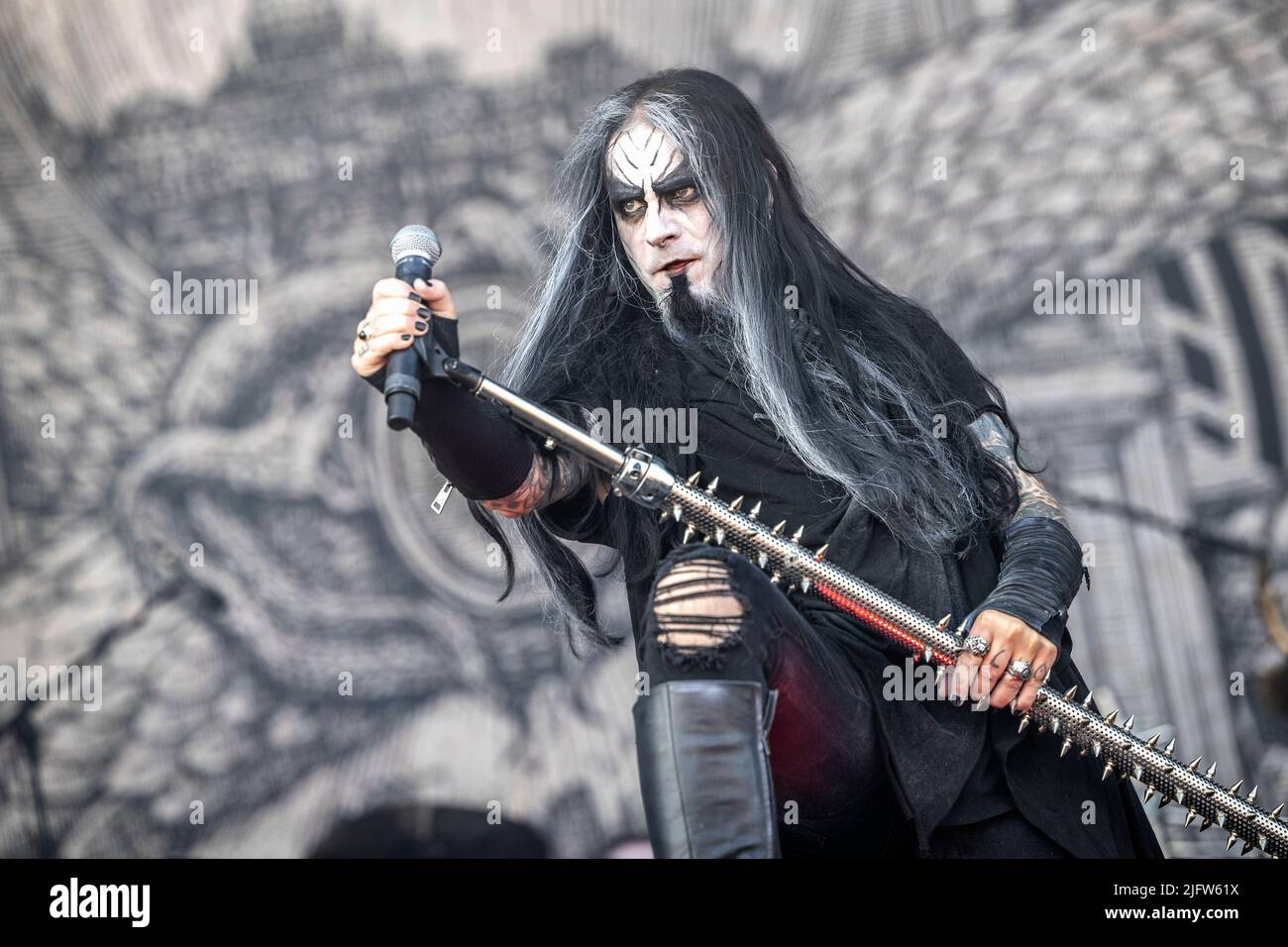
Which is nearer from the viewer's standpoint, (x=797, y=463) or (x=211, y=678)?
(x=797, y=463)

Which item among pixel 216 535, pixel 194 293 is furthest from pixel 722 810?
pixel 194 293

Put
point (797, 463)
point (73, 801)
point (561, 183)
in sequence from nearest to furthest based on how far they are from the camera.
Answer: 1. point (797, 463)
2. point (561, 183)
3. point (73, 801)

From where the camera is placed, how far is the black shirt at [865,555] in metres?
2.11

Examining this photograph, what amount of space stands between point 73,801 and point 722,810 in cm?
271

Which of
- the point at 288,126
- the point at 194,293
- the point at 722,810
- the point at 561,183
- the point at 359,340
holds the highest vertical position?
the point at 288,126

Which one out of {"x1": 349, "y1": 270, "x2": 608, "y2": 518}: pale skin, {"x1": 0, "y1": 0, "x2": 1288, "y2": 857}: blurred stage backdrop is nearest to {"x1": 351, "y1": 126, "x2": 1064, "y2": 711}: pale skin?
{"x1": 349, "y1": 270, "x2": 608, "y2": 518}: pale skin

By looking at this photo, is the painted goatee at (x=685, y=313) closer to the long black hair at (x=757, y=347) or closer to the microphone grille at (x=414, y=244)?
the long black hair at (x=757, y=347)

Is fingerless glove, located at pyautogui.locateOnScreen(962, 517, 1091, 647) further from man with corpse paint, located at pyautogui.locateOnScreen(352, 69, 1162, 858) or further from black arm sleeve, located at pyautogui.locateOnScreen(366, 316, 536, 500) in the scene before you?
black arm sleeve, located at pyautogui.locateOnScreen(366, 316, 536, 500)

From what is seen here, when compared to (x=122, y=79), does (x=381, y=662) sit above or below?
below

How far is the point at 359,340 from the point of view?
1.97 m

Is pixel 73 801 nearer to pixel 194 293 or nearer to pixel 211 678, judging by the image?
pixel 211 678

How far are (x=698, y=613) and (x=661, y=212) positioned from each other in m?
0.86

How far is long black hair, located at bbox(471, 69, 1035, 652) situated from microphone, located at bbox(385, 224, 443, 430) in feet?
1.25

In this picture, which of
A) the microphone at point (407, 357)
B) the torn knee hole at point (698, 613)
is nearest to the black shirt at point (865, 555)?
the torn knee hole at point (698, 613)
